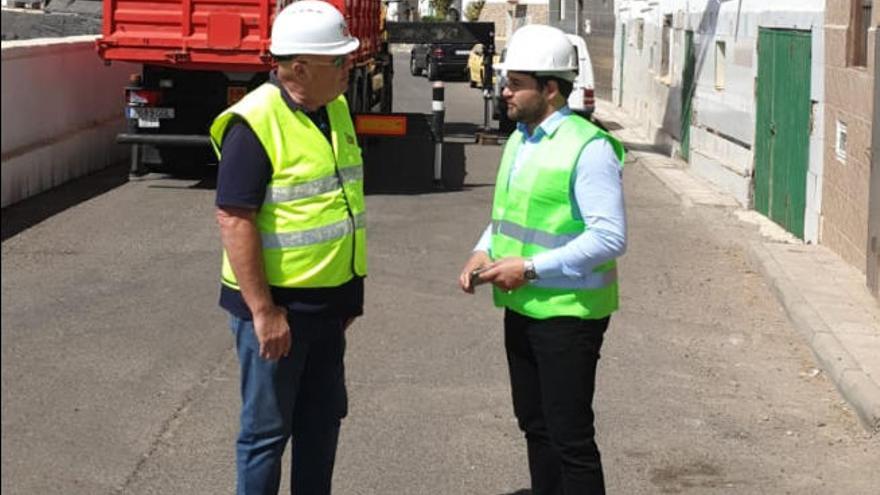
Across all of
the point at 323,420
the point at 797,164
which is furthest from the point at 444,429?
the point at 797,164

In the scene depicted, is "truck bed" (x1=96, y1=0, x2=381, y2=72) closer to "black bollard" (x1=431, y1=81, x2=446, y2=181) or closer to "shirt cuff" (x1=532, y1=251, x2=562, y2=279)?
"black bollard" (x1=431, y1=81, x2=446, y2=181)

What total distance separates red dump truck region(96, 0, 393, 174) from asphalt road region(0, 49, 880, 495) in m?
2.69

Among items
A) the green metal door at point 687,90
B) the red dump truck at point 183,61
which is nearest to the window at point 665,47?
the green metal door at point 687,90

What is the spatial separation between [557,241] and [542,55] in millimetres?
588

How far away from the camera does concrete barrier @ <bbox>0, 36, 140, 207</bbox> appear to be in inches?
584

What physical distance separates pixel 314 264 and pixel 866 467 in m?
3.13

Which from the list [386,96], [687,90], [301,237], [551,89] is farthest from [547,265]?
[386,96]

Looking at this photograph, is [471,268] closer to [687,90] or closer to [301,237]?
[301,237]

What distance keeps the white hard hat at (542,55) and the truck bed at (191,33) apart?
10608 millimetres

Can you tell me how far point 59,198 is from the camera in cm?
1541

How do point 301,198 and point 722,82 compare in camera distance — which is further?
point 722,82

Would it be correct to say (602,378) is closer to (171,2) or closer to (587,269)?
(587,269)

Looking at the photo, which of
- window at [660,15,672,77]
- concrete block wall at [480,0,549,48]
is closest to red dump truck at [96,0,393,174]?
window at [660,15,672,77]

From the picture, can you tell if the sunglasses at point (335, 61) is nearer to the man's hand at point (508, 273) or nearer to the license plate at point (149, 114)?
the man's hand at point (508, 273)
